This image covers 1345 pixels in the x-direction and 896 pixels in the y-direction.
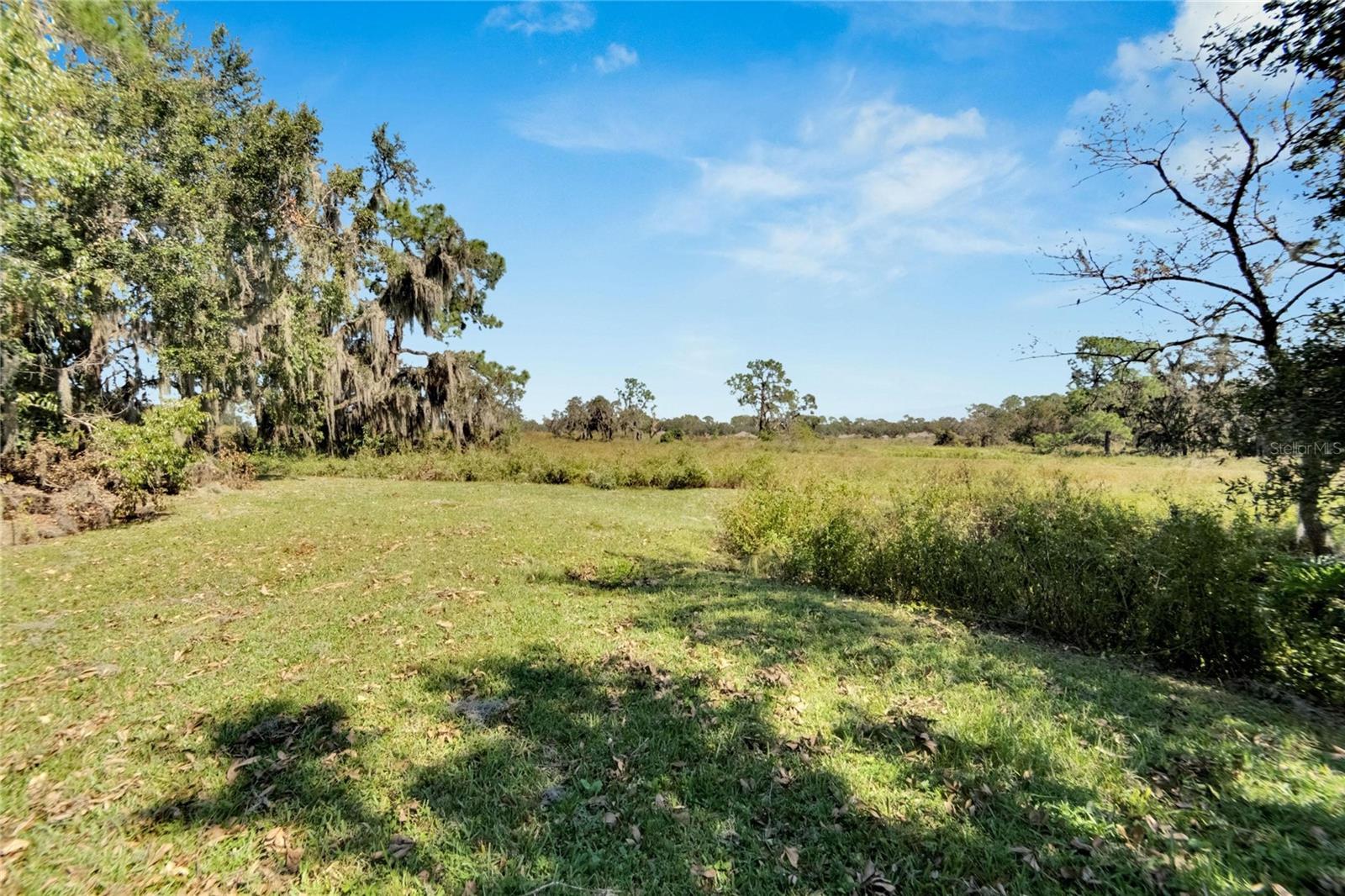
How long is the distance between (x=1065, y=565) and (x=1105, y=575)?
1.12 ft

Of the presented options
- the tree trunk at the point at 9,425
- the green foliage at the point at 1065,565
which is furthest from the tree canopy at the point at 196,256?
the green foliage at the point at 1065,565

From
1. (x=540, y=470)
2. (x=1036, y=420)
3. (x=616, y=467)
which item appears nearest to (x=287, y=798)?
(x=616, y=467)

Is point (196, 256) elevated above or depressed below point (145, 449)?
above

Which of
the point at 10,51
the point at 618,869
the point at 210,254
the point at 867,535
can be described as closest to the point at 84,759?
the point at 618,869

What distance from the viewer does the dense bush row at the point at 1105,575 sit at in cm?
437

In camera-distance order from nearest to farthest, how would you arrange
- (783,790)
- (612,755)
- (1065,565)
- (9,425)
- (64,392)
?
(783,790)
(612,755)
(1065,565)
(9,425)
(64,392)

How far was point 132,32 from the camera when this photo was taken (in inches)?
562

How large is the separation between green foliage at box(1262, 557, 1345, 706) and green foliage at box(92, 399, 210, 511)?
1528 centimetres

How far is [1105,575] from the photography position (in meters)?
5.63

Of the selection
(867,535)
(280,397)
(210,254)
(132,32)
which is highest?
(132,32)

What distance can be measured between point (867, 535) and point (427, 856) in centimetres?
645

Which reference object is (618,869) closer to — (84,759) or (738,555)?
(84,759)

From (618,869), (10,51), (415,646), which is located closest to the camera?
(618,869)

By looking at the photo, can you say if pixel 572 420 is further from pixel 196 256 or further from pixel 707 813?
pixel 707 813
